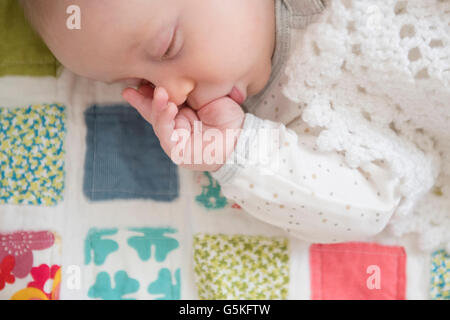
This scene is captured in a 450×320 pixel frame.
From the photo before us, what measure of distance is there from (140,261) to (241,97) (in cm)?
45

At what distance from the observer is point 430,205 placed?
999 millimetres

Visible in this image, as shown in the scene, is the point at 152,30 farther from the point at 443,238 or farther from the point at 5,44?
the point at 443,238

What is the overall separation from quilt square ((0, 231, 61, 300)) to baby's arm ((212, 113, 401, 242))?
467 mm

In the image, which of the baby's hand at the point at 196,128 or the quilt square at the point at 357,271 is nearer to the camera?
the baby's hand at the point at 196,128

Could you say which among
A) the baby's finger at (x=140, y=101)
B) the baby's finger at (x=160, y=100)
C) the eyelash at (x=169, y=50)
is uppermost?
the eyelash at (x=169, y=50)

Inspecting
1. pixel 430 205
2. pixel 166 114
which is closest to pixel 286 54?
pixel 166 114

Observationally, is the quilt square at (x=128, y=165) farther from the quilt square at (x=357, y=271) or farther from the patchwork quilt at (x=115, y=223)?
the quilt square at (x=357, y=271)

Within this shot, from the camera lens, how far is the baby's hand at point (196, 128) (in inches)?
34.3

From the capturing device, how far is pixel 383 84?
882mm

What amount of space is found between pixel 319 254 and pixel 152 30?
0.62 m

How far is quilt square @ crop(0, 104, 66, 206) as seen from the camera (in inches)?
41.7

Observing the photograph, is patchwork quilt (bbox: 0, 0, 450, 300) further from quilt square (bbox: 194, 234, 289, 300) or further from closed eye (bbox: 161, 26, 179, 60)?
closed eye (bbox: 161, 26, 179, 60)

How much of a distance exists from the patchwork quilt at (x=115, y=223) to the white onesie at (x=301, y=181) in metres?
0.14

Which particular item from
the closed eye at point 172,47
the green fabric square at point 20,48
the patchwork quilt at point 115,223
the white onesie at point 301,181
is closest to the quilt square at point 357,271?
the patchwork quilt at point 115,223
